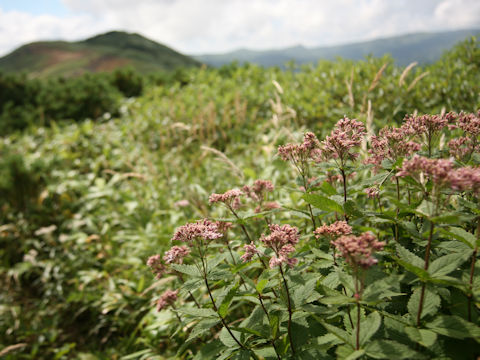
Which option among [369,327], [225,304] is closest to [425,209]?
[369,327]

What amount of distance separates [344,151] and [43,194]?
15.2 ft

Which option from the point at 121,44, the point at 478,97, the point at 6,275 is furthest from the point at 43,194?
the point at 121,44

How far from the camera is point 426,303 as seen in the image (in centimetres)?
98

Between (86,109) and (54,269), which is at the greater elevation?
(86,109)

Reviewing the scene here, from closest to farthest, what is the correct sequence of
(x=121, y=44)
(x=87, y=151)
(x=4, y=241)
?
1. (x=4, y=241)
2. (x=87, y=151)
3. (x=121, y=44)

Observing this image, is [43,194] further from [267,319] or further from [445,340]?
[445,340]

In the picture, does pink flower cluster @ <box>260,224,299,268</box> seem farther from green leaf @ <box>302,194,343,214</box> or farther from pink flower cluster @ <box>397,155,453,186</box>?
pink flower cluster @ <box>397,155,453,186</box>

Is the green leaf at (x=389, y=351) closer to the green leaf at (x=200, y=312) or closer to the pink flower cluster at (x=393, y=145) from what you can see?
the green leaf at (x=200, y=312)

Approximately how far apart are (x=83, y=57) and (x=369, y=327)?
78.2 ft

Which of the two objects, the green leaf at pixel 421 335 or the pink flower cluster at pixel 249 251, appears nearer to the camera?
the green leaf at pixel 421 335

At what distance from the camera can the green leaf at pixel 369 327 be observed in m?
0.90

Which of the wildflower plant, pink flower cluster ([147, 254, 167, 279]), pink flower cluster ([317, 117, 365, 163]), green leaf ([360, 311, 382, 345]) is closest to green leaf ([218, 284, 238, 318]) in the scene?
the wildflower plant

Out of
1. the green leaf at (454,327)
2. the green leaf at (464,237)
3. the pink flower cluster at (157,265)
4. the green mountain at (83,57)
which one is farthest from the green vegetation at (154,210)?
the green mountain at (83,57)

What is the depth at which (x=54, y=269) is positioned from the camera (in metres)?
3.60
